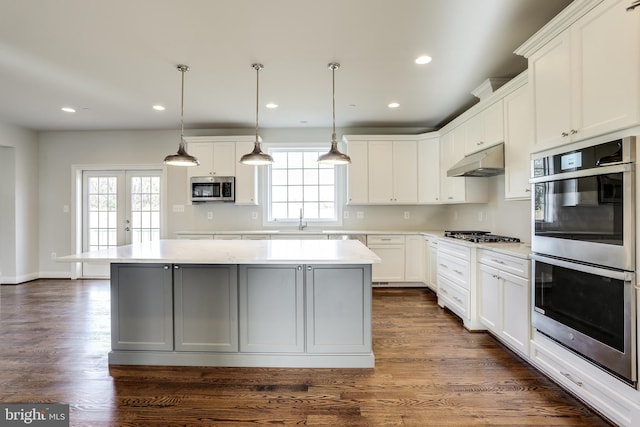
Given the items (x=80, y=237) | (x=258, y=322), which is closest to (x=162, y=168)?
(x=80, y=237)

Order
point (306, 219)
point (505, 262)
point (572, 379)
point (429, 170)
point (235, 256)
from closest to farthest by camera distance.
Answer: point (572, 379) < point (235, 256) < point (505, 262) < point (429, 170) < point (306, 219)

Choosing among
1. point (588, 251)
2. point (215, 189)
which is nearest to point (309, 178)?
point (215, 189)

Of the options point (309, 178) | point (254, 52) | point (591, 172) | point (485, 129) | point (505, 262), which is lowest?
point (505, 262)

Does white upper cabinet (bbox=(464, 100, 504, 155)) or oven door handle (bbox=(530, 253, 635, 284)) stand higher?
white upper cabinet (bbox=(464, 100, 504, 155))

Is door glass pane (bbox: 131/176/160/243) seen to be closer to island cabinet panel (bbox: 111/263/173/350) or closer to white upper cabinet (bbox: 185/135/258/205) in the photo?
white upper cabinet (bbox: 185/135/258/205)

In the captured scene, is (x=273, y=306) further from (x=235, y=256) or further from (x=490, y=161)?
(x=490, y=161)

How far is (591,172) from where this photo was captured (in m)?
1.75

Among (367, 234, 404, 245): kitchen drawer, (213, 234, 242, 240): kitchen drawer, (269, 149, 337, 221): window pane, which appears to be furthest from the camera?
(269, 149, 337, 221): window pane

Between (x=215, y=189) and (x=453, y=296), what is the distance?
149 inches

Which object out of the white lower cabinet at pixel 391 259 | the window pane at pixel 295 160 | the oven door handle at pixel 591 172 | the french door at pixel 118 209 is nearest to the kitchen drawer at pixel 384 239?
the white lower cabinet at pixel 391 259

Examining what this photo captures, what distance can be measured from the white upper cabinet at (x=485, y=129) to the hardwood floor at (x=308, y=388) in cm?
207

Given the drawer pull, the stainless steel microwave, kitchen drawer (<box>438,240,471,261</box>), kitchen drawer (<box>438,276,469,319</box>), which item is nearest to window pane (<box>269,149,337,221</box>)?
the stainless steel microwave

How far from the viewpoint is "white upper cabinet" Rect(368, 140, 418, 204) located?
4941 mm

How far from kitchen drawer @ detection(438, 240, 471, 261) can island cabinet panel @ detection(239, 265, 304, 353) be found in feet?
6.17
